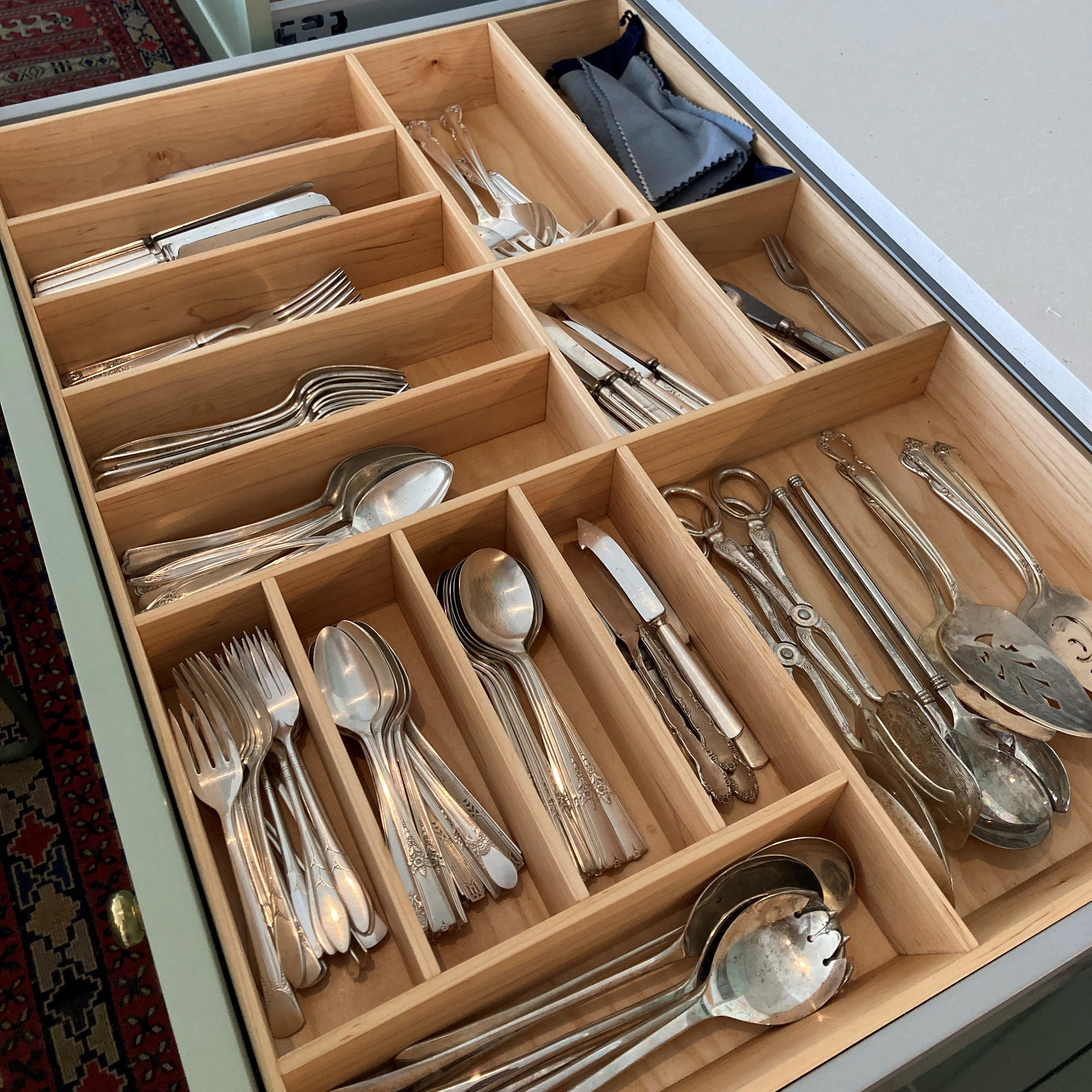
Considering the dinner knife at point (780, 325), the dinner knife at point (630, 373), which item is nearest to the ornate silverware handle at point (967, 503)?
the dinner knife at point (780, 325)

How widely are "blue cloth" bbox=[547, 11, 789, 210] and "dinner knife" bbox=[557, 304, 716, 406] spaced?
181 mm

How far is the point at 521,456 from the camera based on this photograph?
1.04 m

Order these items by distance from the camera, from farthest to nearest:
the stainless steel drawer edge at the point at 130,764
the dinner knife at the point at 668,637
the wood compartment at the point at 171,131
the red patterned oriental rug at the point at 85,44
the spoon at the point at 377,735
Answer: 1. the red patterned oriental rug at the point at 85,44
2. the wood compartment at the point at 171,131
3. the dinner knife at the point at 668,637
4. the spoon at the point at 377,735
5. the stainless steel drawer edge at the point at 130,764

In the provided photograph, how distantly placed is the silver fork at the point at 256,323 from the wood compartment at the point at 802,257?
40 cm

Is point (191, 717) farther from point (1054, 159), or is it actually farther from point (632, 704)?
point (1054, 159)

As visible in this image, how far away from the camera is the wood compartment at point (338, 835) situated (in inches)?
25.4

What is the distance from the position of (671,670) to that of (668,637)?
32mm

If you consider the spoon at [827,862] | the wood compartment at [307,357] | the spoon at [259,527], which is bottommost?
the spoon at [827,862]

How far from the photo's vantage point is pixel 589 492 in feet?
3.05

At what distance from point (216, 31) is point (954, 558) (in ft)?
5.13

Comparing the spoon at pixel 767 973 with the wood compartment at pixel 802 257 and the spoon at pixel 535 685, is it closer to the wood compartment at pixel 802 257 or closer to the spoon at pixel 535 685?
the spoon at pixel 535 685

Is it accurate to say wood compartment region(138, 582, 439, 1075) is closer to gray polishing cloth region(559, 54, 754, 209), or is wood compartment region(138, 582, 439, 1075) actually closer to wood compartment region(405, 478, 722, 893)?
wood compartment region(405, 478, 722, 893)

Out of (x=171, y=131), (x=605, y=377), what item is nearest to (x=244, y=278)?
(x=171, y=131)

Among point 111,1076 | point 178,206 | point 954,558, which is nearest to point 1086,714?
point 954,558
